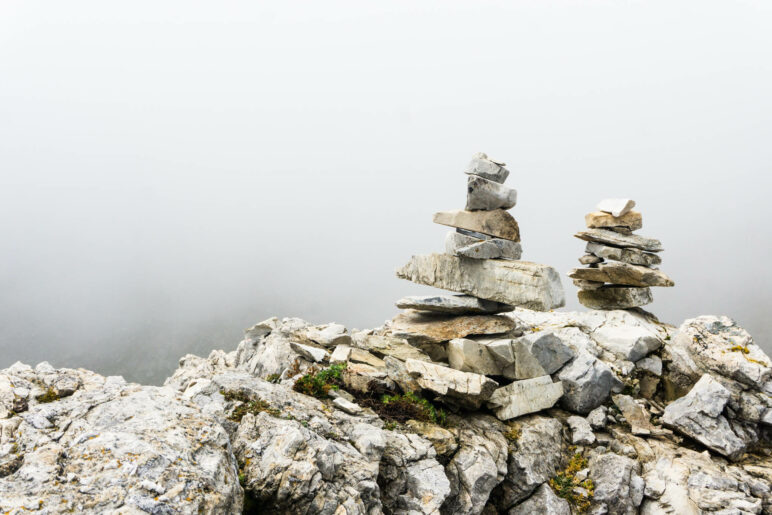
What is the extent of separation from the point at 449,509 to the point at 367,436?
358cm

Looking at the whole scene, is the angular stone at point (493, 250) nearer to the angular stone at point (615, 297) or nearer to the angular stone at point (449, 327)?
the angular stone at point (449, 327)

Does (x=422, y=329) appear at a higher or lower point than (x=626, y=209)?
lower

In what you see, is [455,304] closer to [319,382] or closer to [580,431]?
[580,431]

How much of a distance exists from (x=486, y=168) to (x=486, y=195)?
4.27 ft

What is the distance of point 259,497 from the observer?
930 cm

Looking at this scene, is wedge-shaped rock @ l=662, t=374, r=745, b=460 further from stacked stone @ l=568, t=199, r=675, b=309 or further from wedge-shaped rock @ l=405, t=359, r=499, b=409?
wedge-shaped rock @ l=405, t=359, r=499, b=409

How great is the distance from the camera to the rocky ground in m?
8.29

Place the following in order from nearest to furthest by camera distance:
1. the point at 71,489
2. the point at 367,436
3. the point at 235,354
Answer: the point at 71,489 → the point at 367,436 → the point at 235,354

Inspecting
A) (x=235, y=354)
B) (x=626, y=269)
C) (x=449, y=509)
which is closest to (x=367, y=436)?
(x=449, y=509)

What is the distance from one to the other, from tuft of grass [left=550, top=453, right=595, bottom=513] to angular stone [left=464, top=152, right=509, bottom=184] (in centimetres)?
1277

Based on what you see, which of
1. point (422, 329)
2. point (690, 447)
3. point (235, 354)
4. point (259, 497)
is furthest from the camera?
point (235, 354)

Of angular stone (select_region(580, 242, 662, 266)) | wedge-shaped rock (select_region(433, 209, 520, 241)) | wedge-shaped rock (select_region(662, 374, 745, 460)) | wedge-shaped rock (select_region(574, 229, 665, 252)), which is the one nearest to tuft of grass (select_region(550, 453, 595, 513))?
wedge-shaped rock (select_region(662, 374, 745, 460))

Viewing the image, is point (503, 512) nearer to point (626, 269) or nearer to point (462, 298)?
point (462, 298)

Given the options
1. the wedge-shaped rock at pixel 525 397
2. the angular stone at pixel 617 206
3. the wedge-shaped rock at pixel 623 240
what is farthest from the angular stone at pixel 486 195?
the angular stone at pixel 617 206
